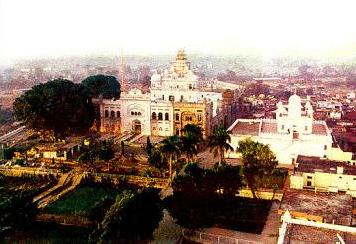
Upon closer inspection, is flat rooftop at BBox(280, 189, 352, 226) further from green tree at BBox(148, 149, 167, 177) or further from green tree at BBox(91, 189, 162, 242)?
green tree at BBox(148, 149, 167, 177)

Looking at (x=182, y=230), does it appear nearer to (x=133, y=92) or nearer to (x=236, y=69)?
(x=133, y=92)

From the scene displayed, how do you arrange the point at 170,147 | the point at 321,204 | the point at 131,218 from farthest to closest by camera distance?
the point at 170,147 < the point at 321,204 < the point at 131,218

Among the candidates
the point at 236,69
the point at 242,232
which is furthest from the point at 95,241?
the point at 236,69

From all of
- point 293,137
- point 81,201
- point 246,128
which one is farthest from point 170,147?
point 246,128

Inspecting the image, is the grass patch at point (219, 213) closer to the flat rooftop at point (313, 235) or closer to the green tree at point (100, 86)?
the flat rooftop at point (313, 235)

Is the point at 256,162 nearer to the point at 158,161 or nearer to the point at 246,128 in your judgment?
the point at 158,161

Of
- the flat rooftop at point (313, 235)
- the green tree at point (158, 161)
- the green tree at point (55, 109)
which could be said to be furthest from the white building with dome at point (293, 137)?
the flat rooftop at point (313, 235)
